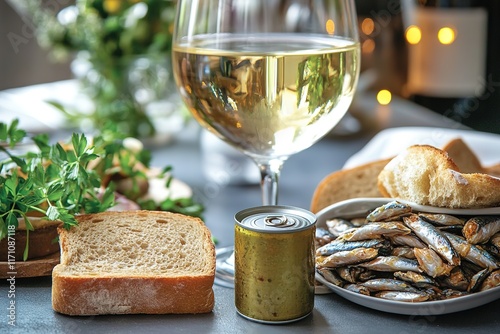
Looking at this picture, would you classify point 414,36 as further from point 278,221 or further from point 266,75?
point 278,221

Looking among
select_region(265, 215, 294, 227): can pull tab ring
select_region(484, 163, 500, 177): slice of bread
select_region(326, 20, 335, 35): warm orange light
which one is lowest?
select_region(484, 163, 500, 177): slice of bread

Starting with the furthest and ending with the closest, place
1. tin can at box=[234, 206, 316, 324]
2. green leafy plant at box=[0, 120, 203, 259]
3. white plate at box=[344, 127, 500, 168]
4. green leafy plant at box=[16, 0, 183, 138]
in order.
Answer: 1. green leafy plant at box=[16, 0, 183, 138]
2. white plate at box=[344, 127, 500, 168]
3. green leafy plant at box=[0, 120, 203, 259]
4. tin can at box=[234, 206, 316, 324]

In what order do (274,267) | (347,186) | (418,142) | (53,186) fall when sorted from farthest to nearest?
(418,142) < (347,186) < (53,186) < (274,267)

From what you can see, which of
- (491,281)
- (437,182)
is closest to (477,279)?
(491,281)

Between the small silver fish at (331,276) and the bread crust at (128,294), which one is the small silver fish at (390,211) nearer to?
the small silver fish at (331,276)

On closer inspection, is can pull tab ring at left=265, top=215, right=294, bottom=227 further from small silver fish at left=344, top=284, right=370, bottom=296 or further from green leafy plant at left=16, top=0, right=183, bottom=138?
green leafy plant at left=16, top=0, right=183, bottom=138

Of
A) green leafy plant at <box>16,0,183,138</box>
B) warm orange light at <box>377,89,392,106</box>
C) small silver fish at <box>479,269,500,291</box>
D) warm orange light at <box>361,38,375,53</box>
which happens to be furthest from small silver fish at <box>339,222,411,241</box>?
warm orange light at <box>377,89,392,106</box>

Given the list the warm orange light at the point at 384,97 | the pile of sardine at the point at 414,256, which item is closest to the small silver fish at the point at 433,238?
the pile of sardine at the point at 414,256
